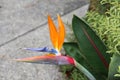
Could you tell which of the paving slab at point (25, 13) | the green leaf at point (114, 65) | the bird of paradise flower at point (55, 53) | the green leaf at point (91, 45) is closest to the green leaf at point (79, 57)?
the green leaf at point (91, 45)

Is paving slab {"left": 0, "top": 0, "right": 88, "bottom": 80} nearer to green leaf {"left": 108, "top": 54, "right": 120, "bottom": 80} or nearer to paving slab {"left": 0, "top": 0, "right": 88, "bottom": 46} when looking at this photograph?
paving slab {"left": 0, "top": 0, "right": 88, "bottom": 46}

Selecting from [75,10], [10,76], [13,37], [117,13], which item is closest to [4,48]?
[13,37]

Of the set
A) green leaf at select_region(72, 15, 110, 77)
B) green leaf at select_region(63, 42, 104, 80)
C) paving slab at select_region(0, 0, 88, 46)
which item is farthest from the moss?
paving slab at select_region(0, 0, 88, 46)

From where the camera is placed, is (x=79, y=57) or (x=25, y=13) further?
(x=25, y=13)

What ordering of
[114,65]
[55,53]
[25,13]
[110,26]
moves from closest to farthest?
[55,53] → [114,65] → [110,26] → [25,13]

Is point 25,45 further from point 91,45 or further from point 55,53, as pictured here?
point 55,53

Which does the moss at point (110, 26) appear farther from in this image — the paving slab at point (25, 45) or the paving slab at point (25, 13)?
the paving slab at point (25, 13)

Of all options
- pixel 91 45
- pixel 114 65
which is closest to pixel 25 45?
pixel 91 45

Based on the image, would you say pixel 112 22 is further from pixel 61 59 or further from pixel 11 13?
pixel 11 13
